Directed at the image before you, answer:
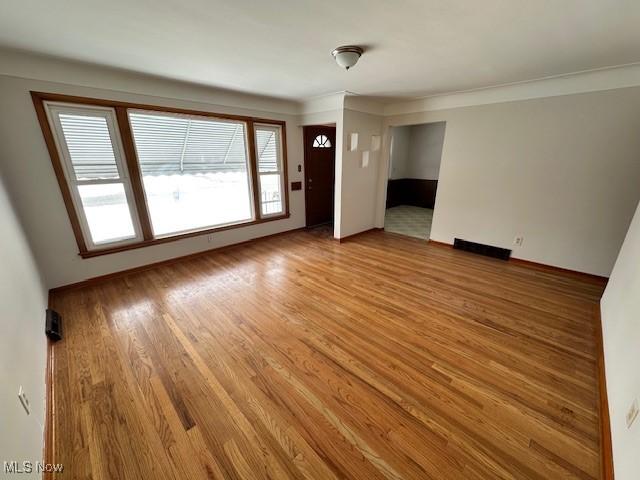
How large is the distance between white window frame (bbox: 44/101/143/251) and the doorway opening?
5.28 m

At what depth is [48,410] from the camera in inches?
56.1

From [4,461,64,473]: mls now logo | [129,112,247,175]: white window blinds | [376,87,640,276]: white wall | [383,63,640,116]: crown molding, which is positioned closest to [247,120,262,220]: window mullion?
[129,112,247,175]: white window blinds

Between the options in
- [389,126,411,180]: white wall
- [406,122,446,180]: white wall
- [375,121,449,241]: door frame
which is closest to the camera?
[375,121,449,241]: door frame

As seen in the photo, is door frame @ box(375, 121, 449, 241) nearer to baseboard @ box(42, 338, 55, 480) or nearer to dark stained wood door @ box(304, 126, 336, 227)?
dark stained wood door @ box(304, 126, 336, 227)

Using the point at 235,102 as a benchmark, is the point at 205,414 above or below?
below

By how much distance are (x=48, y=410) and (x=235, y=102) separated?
147 inches

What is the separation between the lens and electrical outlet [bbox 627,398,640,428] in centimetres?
107

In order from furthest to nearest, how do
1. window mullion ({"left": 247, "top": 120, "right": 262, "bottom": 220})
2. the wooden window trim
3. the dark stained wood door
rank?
1. the dark stained wood door
2. window mullion ({"left": 247, "top": 120, "right": 262, "bottom": 220})
3. the wooden window trim

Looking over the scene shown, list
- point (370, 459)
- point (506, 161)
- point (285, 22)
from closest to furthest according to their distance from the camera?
point (370, 459), point (285, 22), point (506, 161)

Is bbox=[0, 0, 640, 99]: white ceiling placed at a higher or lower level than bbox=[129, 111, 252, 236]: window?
higher

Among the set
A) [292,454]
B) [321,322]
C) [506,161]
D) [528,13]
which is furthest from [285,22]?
[506,161]

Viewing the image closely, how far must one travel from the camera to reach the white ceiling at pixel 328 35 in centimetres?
150

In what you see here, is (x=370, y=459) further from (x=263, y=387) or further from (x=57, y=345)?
(x=57, y=345)

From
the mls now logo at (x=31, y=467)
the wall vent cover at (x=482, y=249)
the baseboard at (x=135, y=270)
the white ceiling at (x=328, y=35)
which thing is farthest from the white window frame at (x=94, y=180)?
the wall vent cover at (x=482, y=249)
